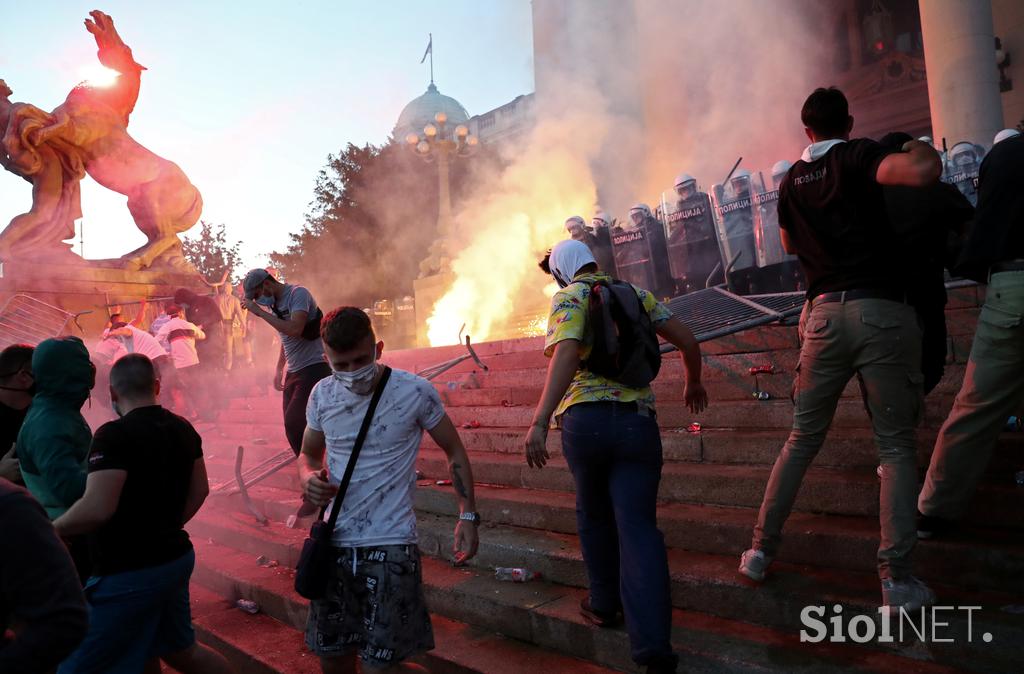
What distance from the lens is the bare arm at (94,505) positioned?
95.3 inches

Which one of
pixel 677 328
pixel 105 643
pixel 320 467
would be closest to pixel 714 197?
pixel 677 328

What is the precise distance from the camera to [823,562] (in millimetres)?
3234

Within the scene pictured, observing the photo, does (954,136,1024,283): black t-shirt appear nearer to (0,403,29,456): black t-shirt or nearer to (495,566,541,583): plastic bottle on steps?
(495,566,541,583): plastic bottle on steps

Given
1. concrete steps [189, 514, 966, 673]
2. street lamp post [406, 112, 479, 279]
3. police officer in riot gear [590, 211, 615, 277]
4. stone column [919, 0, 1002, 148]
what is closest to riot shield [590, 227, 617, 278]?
police officer in riot gear [590, 211, 615, 277]

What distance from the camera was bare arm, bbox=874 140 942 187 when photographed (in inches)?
99.0

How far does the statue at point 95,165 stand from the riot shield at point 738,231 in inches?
483

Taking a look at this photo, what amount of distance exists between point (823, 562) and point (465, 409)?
409 cm

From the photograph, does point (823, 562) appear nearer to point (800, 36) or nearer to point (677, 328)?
point (677, 328)

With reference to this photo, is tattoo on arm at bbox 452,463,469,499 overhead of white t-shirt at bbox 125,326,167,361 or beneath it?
beneath

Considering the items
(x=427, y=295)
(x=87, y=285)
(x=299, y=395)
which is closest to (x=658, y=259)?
(x=299, y=395)

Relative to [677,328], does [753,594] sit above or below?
below

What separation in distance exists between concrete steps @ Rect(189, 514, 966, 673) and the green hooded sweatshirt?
1881 mm

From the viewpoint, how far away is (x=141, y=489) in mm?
2631

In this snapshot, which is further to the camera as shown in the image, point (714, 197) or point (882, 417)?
point (714, 197)
